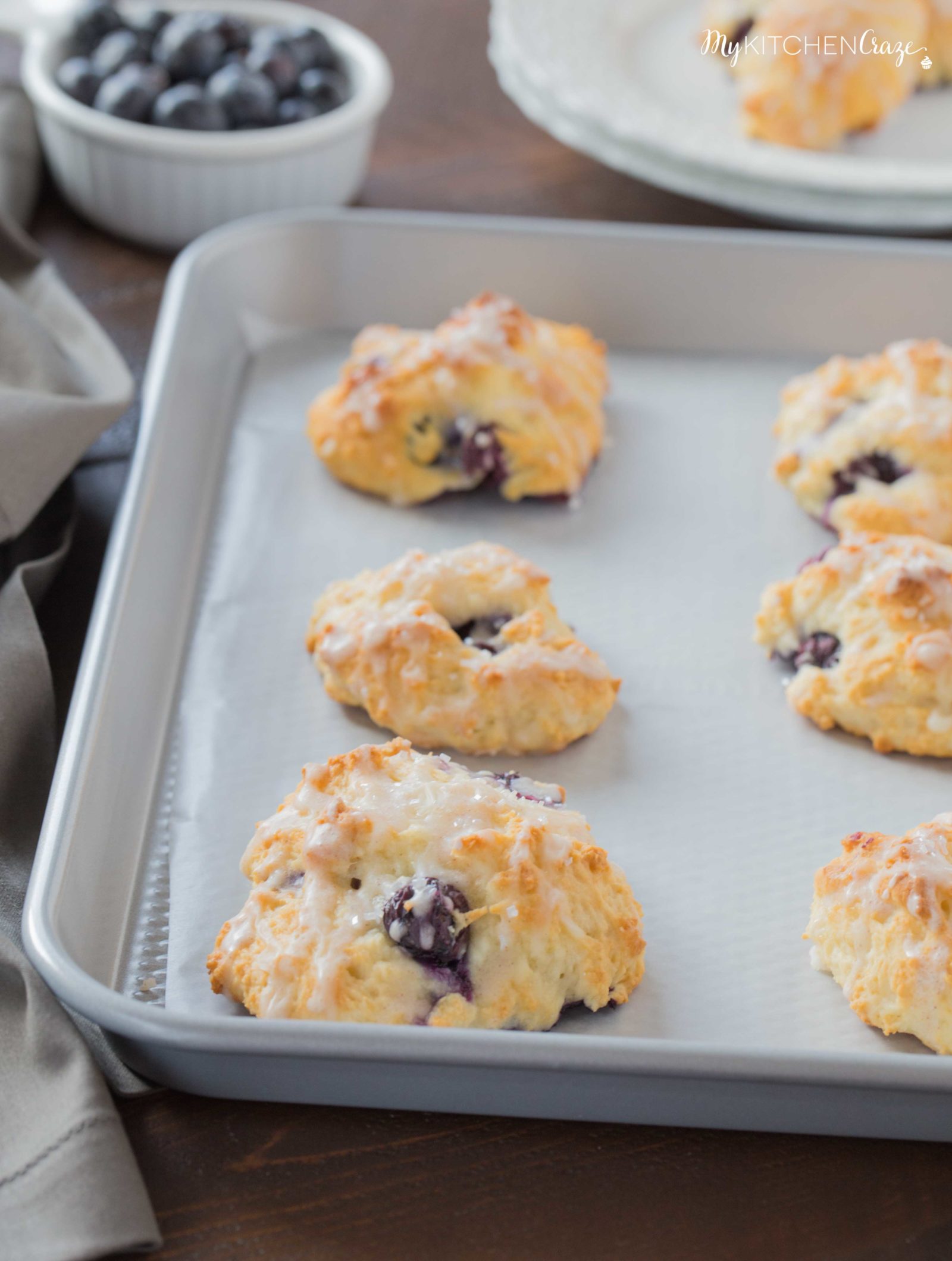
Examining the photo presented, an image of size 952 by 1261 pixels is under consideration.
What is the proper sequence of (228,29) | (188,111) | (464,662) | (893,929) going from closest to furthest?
(893,929), (464,662), (188,111), (228,29)

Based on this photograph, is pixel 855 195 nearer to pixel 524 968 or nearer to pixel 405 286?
pixel 405 286

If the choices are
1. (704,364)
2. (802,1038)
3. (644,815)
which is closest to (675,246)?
(704,364)

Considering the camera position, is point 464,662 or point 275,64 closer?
point 464,662

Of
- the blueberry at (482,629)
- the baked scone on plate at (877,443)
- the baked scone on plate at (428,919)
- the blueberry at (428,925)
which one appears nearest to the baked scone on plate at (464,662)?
the blueberry at (482,629)

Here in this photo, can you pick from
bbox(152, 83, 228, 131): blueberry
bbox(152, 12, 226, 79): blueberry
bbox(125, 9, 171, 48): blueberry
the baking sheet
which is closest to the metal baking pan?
the baking sheet

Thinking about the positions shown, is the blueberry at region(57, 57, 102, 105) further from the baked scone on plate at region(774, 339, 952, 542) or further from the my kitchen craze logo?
the baked scone on plate at region(774, 339, 952, 542)

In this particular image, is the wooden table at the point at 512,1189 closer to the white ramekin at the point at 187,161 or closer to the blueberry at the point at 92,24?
the white ramekin at the point at 187,161

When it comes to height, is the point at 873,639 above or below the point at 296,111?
below

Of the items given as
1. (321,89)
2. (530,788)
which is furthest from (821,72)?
(530,788)

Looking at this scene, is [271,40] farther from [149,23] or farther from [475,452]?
[475,452]
